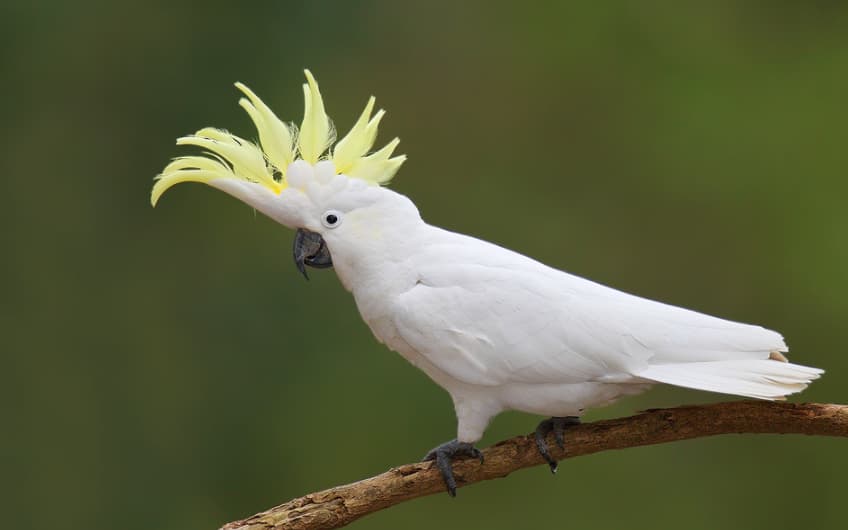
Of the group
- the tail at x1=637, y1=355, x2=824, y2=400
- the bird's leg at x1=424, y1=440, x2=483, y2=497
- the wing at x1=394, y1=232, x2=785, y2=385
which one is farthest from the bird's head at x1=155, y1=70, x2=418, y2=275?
the tail at x1=637, y1=355, x2=824, y2=400

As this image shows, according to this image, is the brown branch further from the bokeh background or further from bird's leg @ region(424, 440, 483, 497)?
the bokeh background

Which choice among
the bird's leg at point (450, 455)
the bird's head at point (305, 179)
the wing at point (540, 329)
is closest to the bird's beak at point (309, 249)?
the bird's head at point (305, 179)

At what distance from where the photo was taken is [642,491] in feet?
10.9

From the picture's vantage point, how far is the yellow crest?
1876 mm

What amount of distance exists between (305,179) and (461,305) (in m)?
0.37

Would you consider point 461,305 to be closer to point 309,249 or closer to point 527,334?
point 527,334

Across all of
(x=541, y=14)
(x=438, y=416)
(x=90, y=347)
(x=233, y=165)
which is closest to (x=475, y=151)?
(x=541, y=14)

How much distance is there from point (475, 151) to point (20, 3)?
1.60m

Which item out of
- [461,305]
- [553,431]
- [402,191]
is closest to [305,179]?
[461,305]

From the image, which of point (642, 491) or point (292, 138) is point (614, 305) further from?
point (642, 491)

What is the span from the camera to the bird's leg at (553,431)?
1.88 m

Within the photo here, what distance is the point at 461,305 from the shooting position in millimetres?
1861

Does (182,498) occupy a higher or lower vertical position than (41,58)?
lower

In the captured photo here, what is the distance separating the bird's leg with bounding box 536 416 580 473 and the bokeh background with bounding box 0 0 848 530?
138 cm
